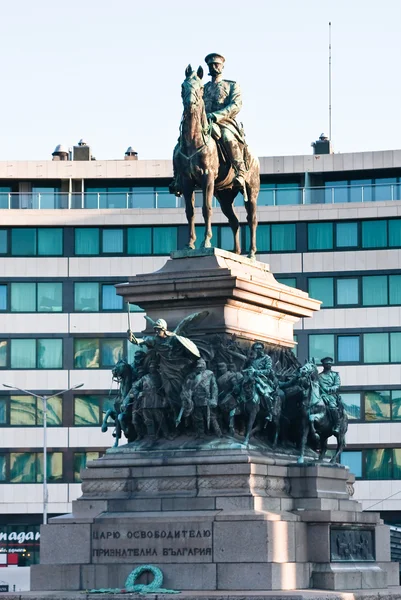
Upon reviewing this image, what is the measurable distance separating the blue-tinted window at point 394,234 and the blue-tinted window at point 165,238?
39.3ft

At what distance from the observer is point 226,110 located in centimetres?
4062

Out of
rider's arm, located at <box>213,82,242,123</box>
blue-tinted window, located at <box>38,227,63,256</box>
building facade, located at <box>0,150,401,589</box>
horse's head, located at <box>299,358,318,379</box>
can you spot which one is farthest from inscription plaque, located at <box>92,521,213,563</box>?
blue-tinted window, located at <box>38,227,63,256</box>

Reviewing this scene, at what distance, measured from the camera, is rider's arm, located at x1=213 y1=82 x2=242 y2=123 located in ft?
133

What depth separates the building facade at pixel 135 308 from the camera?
96312mm

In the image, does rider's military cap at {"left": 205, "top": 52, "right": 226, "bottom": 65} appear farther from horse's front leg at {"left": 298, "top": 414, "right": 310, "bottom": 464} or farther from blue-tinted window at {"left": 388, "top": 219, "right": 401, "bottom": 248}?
blue-tinted window at {"left": 388, "top": 219, "right": 401, "bottom": 248}

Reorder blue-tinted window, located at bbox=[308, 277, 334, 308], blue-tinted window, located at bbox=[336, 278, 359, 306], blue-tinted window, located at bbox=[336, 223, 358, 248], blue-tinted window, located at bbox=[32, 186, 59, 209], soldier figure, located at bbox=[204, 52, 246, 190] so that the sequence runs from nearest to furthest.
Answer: soldier figure, located at bbox=[204, 52, 246, 190] < blue-tinted window, located at bbox=[336, 278, 359, 306] < blue-tinted window, located at bbox=[308, 277, 334, 308] < blue-tinted window, located at bbox=[336, 223, 358, 248] < blue-tinted window, located at bbox=[32, 186, 59, 209]

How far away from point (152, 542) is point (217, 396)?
342 cm

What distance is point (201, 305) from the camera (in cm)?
3841

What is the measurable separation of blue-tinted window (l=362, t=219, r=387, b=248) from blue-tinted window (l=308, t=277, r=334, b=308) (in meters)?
2.84

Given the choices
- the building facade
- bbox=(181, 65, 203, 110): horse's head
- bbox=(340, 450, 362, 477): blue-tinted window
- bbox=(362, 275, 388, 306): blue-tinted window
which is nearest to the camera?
bbox=(181, 65, 203, 110): horse's head

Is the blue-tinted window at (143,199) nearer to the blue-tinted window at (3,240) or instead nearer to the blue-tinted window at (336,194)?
the blue-tinted window at (3,240)

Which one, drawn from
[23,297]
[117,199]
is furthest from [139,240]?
[23,297]

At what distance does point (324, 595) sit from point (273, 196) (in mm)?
66166

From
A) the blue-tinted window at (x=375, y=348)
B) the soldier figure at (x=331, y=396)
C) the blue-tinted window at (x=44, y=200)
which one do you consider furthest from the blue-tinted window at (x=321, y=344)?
the soldier figure at (x=331, y=396)
